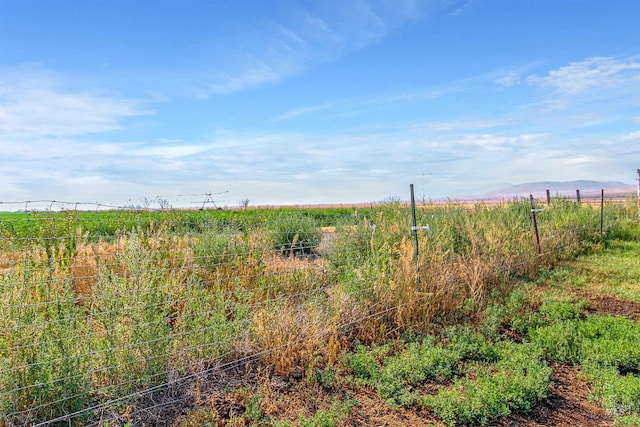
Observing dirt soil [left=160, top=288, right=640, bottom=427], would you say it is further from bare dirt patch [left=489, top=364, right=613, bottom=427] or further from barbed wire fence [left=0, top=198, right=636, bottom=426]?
barbed wire fence [left=0, top=198, right=636, bottom=426]

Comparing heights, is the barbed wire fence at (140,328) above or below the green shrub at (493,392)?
above

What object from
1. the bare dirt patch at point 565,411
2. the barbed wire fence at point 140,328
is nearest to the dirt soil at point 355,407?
the bare dirt patch at point 565,411

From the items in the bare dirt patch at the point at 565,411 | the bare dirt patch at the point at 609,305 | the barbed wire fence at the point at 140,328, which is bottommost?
the bare dirt patch at the point at 565,411

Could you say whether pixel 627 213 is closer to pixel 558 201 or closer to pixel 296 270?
pixel 558 201

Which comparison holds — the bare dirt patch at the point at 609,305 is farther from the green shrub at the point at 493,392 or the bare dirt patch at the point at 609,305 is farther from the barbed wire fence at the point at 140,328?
the green shrub at the point at 493,392

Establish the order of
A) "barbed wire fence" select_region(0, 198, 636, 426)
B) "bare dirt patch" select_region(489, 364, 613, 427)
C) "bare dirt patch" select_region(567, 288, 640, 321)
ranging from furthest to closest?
"bare dirt patch" select_region(567, 288, 640, 321)
"bare dirt patch" select_region(489, 364, 613, 427)
"barbed wire fence" select_region(0, 198, 636, 426)

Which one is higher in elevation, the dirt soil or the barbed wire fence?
the barbed wire fence

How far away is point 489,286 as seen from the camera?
25.0ft

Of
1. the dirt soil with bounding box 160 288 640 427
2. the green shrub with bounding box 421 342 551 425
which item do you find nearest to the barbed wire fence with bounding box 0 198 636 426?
the dirt soil with bounding box 160 288 640 427

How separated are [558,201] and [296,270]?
1074cm

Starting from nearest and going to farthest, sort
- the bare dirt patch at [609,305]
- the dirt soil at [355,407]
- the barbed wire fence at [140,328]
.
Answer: the barbed wire fence at [140,328] < the dirt soil at [355,407] < the bare dirt patch at [609,305]

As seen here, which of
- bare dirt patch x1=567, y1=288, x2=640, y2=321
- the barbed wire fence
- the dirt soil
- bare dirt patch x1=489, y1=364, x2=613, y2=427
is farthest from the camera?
bare dirt patch x1=567, y1=288, x2=640, y2=321

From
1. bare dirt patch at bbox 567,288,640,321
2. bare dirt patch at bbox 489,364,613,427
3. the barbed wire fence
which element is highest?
the barbed wire fence

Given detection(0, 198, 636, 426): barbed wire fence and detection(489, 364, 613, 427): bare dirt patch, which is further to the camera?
detection(489, 364, 613, 427): bare dirt patch
